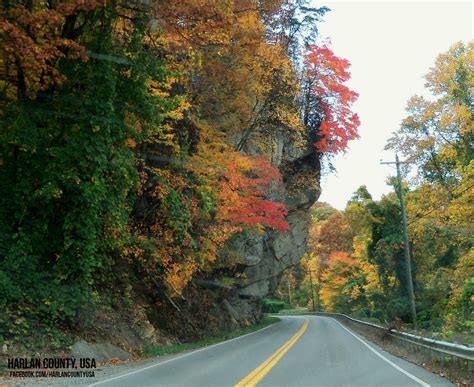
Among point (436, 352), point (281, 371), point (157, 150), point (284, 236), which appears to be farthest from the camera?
point (284, 236)

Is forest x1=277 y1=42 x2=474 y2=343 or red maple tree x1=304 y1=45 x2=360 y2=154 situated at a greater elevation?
Result: red maple tree x1=304 y1=45 x2=360 y2=154

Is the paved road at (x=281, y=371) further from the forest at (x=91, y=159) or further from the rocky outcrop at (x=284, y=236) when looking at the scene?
the rocky outcrop at (x=284, y=236)

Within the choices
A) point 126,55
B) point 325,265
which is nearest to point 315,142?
point 126,55

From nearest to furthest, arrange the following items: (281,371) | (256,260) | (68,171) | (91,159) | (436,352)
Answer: (281,371), (436,352), (68,171), (91,159), (256,260)

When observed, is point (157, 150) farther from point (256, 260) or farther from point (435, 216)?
point (435, 216)

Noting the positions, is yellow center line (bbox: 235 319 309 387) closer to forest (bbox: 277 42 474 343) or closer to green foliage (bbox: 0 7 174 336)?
green foliage (bbox: 0 7 174 336)

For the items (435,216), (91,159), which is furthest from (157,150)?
(435,216)

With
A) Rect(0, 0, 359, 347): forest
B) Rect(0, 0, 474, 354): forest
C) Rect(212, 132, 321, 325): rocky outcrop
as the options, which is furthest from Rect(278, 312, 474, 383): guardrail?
Rect(212, 132, 321, 325): rocky outcrop

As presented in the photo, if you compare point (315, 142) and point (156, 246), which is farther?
point (315, 142)

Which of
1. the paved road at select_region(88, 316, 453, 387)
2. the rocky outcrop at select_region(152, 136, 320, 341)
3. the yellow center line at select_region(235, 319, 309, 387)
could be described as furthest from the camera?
the rocky outcrop at select_region(152, 136, 320, 341)

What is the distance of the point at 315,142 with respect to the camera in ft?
120

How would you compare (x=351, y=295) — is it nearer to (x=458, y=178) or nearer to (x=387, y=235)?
(x=387, y=235)

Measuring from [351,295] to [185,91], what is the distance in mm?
41525

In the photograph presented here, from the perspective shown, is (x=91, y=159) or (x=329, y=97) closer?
(x=91, y=159)
